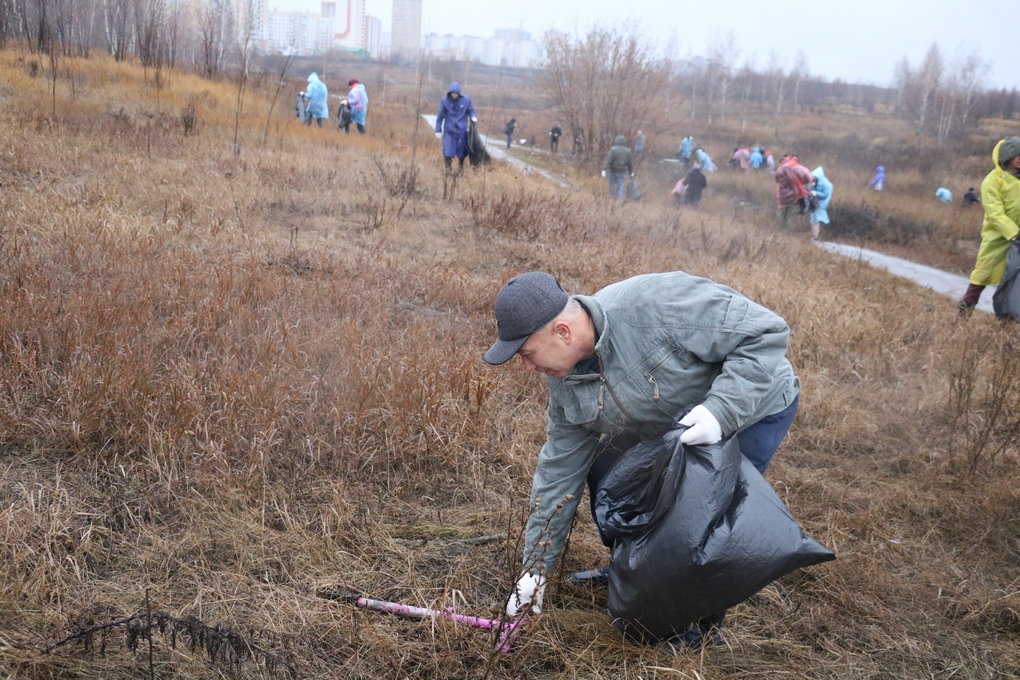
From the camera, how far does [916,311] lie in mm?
7219

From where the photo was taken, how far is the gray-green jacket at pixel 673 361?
2045 mm

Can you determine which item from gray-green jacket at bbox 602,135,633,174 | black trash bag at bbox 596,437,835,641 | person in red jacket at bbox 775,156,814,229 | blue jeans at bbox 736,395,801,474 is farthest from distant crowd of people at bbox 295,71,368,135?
black trash bag at bbox 596,437,835,641

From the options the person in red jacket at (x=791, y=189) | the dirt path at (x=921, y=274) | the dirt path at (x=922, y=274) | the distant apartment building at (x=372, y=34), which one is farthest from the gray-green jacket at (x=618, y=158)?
the distant apartment building at (x=372, y=34)

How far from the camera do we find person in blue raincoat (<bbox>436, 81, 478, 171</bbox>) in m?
10.5

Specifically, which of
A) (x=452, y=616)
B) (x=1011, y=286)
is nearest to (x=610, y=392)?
(x=452, y=616)

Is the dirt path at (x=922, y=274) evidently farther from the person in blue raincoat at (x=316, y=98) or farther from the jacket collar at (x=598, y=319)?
the person in blue raincoat at (x=316, y=98)

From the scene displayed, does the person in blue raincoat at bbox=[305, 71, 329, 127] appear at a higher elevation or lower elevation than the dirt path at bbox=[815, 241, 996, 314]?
higher

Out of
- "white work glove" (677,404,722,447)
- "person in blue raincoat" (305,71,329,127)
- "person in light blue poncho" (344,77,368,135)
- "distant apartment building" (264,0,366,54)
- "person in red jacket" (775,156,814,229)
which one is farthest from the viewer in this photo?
"distant apartment building" (264,0,366,54)

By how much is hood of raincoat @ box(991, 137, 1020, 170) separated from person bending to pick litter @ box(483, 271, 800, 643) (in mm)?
4893

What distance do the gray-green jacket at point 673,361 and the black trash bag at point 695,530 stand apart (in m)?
0.13

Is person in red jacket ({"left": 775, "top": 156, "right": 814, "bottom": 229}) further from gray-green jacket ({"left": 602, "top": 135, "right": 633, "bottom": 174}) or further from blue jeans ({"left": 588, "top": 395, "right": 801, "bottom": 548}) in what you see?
blue jeans ({"left": 588, "top": 395, "right": 801, "bottom": 548})

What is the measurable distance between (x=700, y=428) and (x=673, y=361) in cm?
23

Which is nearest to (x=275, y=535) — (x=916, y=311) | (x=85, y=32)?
(x=916, y=311)

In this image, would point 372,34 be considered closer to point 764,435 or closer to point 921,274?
point 921,274
